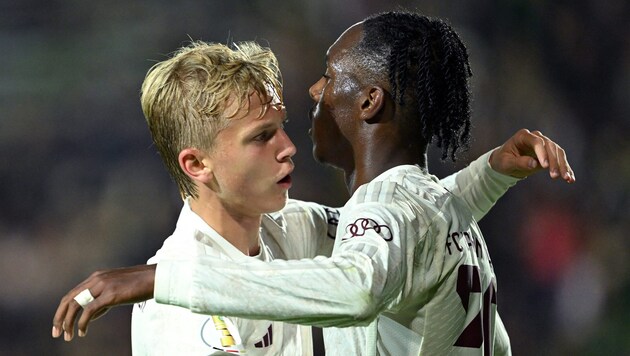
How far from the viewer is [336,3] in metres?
5.09

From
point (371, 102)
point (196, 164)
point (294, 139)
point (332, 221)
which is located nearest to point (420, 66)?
point (371, 102)

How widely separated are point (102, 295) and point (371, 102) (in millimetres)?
858

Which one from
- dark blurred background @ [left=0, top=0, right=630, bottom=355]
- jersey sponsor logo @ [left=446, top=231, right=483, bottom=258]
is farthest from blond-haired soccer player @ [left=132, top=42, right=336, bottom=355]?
dark blurred background @ [left=0, top=0, right=630, bottom=355]

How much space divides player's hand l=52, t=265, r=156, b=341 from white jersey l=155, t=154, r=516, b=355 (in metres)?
0.03

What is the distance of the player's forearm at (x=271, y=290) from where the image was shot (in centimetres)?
170

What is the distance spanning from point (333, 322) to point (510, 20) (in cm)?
394

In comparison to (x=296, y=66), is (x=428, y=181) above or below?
below

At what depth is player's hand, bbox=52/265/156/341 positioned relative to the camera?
166cm

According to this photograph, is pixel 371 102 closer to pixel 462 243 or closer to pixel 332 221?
pixel 462 243

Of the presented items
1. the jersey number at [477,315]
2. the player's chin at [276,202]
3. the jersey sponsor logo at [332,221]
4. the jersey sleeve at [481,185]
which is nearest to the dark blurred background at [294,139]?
the jersey sponsor logo at [332,221]

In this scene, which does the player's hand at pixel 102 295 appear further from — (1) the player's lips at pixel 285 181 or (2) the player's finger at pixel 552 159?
(2) the player's finger at pixel 552 159

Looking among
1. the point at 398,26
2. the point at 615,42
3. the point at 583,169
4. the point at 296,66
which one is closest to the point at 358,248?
the point at 398,26

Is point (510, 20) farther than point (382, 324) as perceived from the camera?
Yes

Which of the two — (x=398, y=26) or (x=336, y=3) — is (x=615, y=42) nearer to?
(x=336, y=3)
